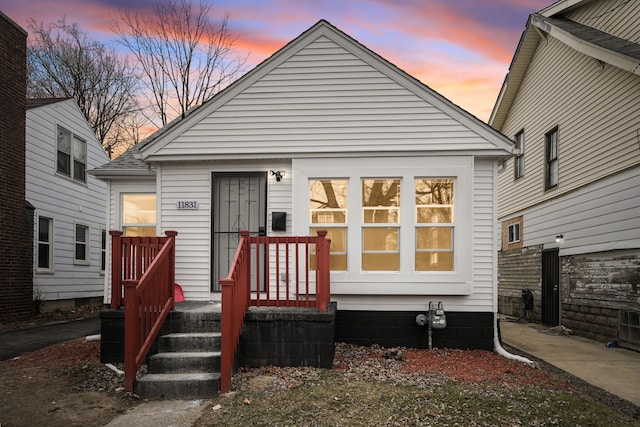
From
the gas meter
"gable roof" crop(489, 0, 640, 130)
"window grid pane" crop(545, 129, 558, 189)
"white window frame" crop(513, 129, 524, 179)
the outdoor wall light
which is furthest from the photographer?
"white window frame" crop(513, 129, 524, 179)

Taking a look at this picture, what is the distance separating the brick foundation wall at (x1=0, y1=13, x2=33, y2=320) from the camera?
1099 centimetres

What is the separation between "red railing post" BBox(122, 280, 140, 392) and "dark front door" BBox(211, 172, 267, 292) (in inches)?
108

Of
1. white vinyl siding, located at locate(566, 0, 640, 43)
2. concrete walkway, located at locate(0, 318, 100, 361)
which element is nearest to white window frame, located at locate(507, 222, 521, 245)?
white vinyl siding, located at locate(566, 0, 640, 43)

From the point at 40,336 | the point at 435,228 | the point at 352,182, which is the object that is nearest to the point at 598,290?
the point at 435,228

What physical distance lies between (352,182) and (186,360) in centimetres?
357

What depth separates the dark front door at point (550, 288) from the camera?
37.8 feet

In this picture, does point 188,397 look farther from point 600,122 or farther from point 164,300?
point 600,122

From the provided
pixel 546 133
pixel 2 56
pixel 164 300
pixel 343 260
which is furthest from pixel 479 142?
pixel 2 56

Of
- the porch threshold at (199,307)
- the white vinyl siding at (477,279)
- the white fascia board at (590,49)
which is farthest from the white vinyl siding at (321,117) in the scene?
the white fascia board at (590,49)

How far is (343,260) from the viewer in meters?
7.34

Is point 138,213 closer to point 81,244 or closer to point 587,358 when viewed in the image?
point 81,244

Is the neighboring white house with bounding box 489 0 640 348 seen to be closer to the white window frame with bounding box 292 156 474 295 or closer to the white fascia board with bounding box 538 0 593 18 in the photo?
the white fascia board with bounding box 538 0 593 18

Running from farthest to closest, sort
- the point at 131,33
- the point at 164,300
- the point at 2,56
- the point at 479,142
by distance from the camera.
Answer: the point at 131,33 < the point at 2,56 < the point at 479,142 < the point at 164,300

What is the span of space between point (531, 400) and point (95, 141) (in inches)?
601
